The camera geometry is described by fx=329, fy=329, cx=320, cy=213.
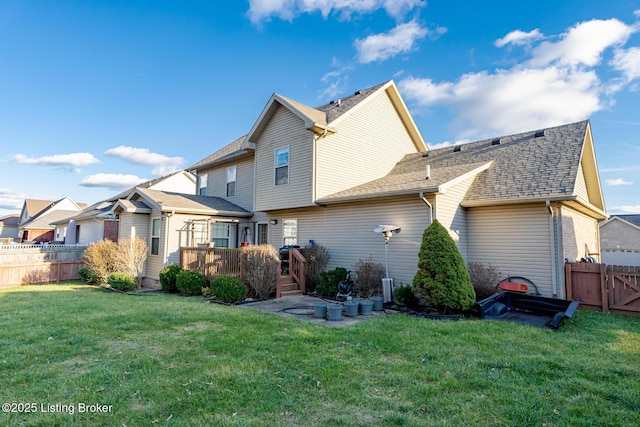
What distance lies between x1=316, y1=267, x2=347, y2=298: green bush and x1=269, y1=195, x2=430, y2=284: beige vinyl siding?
2.08 feet

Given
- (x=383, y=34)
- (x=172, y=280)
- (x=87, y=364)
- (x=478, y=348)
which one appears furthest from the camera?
(x=383, y=34)

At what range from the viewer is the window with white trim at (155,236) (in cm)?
1387

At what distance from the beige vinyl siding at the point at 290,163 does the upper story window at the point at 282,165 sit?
179mm

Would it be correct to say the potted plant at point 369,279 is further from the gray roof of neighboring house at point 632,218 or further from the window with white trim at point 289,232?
the gray roof of neighboring house at point 632,218

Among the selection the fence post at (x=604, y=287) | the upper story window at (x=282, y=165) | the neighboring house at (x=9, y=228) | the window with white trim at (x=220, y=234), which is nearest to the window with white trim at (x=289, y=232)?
the upper story window at (x=282, y=165)

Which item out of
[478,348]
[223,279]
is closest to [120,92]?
[223,279]

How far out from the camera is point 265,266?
10.1m

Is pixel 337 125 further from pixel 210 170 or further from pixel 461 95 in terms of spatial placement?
pixel 210 170

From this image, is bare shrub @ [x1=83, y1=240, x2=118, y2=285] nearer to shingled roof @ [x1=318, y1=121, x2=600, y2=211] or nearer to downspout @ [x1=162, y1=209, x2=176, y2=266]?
downspout @ [x1=162, y1=209, x2=176, y2=266]

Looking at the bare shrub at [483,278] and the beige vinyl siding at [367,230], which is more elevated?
the beige vinyl siding at [367,230]

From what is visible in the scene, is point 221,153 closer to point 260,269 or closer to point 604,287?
point 260,269

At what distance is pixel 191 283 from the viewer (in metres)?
11.1

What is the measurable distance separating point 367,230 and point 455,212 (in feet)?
9.14

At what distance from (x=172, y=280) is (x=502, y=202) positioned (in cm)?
1127
